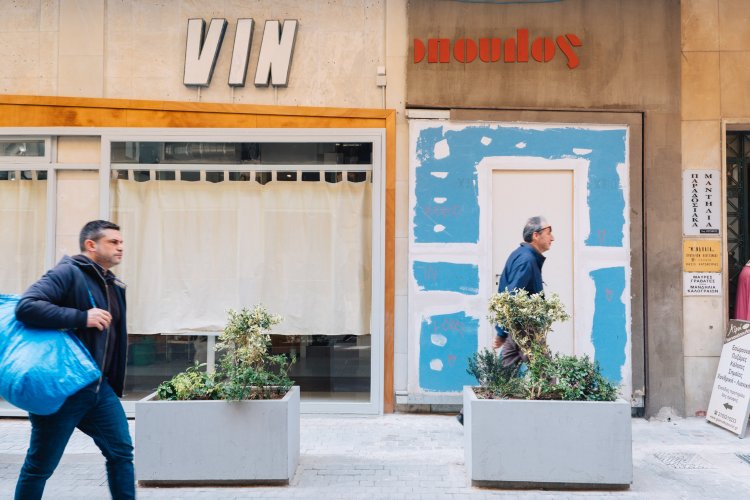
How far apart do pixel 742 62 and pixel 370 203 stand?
4.57 metres

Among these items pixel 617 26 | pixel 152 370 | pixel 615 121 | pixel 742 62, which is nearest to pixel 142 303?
pixel 152 370

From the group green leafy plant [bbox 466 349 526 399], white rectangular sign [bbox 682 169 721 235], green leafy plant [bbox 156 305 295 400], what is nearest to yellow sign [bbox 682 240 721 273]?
white rectangular sign [bbox 682 169 721 235]

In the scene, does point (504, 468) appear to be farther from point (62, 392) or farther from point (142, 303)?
point (142, 303)

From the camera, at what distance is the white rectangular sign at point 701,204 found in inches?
293

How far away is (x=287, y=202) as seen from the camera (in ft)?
25.0

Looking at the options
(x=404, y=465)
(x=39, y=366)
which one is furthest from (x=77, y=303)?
(x=404, y=465)

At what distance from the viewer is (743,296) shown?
7.43 meters

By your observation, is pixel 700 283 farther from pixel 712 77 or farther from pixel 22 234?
pixel 22 234

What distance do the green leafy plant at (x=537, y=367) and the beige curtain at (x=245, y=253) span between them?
2.45m

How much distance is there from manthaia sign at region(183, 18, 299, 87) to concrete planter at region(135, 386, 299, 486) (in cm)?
399

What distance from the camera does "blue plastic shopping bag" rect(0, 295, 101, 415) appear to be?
358cm

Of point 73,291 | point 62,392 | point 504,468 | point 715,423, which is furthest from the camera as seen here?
point 715,423

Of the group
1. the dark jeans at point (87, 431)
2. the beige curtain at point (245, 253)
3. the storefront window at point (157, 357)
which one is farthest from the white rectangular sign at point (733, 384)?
the dark jeans at point (87, 431)

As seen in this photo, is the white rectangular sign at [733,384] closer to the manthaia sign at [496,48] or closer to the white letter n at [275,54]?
the manthaia sign at [496,48]
